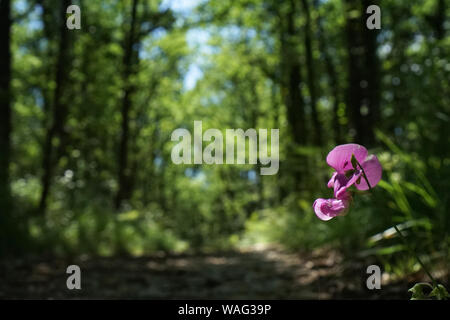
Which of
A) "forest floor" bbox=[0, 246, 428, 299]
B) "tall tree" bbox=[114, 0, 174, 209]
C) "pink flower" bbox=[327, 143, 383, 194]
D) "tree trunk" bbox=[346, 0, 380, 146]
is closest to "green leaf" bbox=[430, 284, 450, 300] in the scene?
"pink flower" bbox=[327, 143, 383, 194]

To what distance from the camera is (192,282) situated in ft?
13.9

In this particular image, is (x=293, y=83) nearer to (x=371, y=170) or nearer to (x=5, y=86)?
(x=5, y=86)

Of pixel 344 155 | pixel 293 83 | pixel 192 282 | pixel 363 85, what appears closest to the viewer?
pixel 344 155

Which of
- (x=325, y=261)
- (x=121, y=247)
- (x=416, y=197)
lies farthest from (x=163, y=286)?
(x=121, y=247)

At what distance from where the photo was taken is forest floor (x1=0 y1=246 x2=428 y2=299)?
3.19 meters

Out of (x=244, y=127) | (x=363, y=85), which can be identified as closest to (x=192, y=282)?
(x=363, y=85)

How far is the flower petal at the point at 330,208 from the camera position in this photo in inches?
44.0

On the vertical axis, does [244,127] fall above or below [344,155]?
above

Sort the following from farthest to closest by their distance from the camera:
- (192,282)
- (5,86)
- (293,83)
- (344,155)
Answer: (293,83) < (5,86) < (192,282) < (344,155)

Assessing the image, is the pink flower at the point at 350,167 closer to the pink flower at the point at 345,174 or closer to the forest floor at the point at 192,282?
the pink flower at the point at 345,174

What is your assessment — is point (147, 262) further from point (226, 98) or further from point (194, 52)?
point (226, 98)

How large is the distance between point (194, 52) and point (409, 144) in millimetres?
18931

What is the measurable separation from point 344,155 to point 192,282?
3387 mm

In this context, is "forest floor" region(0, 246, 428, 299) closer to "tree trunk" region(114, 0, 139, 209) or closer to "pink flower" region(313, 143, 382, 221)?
"pink flower" region(313, 143, 382, 221)
